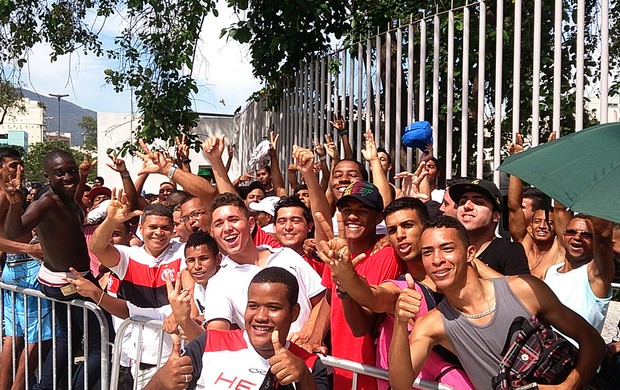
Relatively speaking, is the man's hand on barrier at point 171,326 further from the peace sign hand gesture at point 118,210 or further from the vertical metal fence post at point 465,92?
the vertical metal fence post at point 465,92

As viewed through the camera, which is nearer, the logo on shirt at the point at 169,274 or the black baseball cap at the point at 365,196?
the black baseball cap at the point at 365,196

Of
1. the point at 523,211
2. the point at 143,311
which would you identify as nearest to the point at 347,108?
the point at 523,211

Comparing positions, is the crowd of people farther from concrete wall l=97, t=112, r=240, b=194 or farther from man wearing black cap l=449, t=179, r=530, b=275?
concrete wall l=97, t=112, r=240, b=194

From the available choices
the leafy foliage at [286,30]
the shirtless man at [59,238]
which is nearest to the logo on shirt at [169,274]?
the shirtless man at [59,238]

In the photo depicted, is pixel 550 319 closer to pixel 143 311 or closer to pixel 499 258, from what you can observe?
pixel 499 258

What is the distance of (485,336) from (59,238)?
3640 mm

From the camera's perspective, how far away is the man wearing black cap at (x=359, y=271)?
3275mm

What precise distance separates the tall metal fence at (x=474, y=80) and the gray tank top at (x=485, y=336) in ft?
6.13

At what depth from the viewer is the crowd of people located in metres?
2.98

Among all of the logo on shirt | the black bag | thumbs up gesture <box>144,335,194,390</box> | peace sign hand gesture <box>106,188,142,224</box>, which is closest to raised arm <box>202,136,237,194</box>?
the logo on shirt

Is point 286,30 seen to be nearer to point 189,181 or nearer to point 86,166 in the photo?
point 86,166

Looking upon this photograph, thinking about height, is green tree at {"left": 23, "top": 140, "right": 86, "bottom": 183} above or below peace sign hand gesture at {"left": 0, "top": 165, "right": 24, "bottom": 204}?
above

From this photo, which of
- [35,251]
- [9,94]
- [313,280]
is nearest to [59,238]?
[35,251]

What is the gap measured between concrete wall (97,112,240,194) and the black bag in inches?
379
